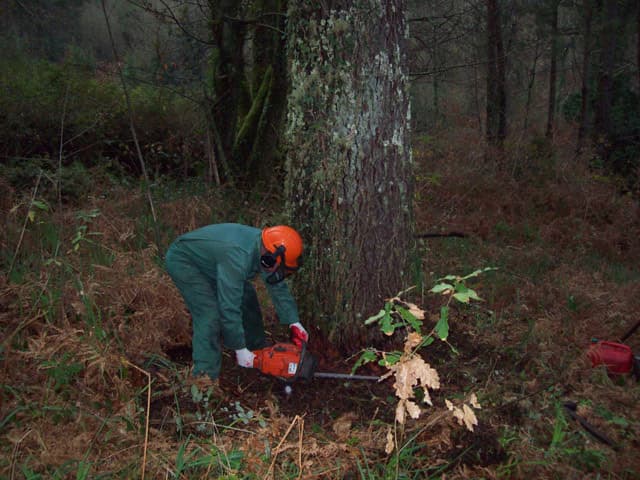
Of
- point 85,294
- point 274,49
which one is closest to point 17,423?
point 85,294

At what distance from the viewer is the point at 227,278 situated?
3.49 m

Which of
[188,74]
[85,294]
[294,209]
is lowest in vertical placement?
[85,294]

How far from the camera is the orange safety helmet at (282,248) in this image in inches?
133

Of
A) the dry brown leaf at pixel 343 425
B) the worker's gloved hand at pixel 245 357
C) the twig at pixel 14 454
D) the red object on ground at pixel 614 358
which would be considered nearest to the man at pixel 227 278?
the worker's gloved hand at pixel 245 357

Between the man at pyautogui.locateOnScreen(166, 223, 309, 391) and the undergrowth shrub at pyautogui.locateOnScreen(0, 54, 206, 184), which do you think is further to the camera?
the undergrowth shrub at pyautogui.locateOnScreen(0, 54, 206, 184)

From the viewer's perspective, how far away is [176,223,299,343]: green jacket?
347 cm

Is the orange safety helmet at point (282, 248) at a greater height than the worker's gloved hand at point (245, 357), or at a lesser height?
greater

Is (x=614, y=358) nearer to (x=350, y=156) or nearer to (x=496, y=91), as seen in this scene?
(x=350, y=156)

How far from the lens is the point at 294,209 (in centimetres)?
386

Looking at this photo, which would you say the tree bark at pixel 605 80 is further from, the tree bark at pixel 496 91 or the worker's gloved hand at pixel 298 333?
the worker's gloved hand at pixel 298 333

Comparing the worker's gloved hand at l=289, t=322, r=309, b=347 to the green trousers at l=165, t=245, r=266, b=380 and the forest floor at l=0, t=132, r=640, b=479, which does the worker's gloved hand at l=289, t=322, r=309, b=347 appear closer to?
the forest floor at l=0, t=132, r=640, b=479

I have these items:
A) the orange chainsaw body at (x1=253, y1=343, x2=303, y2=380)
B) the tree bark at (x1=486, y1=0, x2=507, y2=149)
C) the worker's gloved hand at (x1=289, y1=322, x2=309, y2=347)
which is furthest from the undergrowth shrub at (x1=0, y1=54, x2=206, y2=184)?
the tree bark at (x1=486, y1=0, x2=507, y2=149)

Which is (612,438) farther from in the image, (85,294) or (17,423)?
(85,294)

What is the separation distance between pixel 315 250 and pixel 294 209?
368mm
